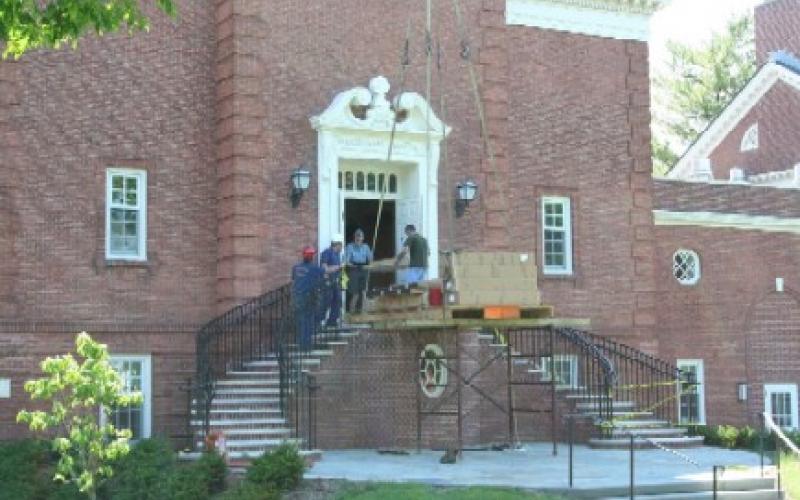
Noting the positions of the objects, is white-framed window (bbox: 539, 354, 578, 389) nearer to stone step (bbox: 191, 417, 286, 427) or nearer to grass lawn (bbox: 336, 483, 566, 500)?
stone step (bbox: 191, 417, 286, 427)

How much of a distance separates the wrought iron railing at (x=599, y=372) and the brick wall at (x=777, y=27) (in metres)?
18.5

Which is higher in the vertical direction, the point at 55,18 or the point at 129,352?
the point at 55,18

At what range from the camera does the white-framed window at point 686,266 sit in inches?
1156

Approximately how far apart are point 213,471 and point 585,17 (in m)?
13.6

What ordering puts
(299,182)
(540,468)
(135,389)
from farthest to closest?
(299,182) → (135,389) → (540,468)

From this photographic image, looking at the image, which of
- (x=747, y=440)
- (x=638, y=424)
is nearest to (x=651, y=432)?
(x=638, y=424)

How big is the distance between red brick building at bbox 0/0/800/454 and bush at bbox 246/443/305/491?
187 inches

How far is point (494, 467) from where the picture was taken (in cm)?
1944

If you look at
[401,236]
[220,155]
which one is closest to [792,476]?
[401,236]

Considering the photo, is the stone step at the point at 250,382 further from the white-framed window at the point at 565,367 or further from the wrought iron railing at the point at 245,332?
the white-framed window at the point at 565,367

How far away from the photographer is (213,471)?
1800 cm

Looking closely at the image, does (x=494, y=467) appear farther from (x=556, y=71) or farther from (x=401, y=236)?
(x=556, y=71)

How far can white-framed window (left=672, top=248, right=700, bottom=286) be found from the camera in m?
29.4

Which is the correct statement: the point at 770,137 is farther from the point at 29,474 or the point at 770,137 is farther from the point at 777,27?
the point at 29,474
